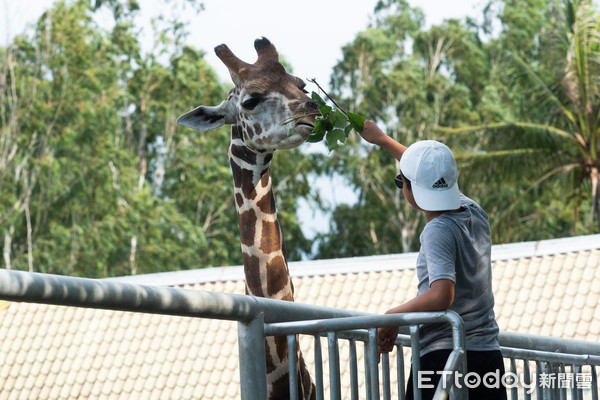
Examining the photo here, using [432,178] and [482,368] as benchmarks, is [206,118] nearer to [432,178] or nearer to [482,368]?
[432,178]

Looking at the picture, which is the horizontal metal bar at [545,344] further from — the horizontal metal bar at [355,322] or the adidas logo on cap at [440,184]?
the horizontal metal bar at [355,322]

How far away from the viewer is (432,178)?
3432mm

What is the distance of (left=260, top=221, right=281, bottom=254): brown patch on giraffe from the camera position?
493 cm

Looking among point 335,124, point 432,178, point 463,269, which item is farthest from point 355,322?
point 335,124

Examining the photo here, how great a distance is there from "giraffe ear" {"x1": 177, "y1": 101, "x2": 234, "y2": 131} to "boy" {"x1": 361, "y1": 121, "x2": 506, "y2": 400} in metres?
1.97

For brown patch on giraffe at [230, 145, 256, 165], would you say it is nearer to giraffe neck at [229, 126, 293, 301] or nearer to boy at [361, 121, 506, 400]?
giraffe neck at [229, 126, 293, 301]

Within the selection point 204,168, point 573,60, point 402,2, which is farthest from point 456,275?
point 402,2

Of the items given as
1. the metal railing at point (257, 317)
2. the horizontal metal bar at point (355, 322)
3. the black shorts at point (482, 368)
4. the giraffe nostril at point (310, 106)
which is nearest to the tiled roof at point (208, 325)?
the giraffe nostril at point (310, 106)

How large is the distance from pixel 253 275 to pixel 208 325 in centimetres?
909

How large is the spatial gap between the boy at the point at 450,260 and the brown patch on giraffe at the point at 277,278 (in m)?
1.43

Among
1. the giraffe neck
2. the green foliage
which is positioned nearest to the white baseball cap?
the giraffe neck

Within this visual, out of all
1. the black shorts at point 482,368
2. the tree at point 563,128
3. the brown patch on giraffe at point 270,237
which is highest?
Answer: the tree at point 563,128

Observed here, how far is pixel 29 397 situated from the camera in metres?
Answer: 13.7

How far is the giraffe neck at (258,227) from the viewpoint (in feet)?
16.0
